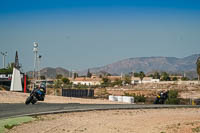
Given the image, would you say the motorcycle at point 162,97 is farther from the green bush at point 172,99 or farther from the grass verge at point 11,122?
the grass verge at point 11,122

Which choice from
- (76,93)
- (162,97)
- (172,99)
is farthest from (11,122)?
(76,93)

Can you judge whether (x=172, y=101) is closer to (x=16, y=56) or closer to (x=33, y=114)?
(x=16, y=56)

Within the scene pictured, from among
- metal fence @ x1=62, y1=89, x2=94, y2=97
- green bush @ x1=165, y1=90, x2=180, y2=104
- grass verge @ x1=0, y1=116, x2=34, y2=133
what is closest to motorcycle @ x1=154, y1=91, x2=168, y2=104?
green bush @ x1=165, y1=90, x2=180, y2=104

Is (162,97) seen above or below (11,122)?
above

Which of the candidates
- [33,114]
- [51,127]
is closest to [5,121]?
[51,127]

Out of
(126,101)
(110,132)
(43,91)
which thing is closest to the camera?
(110,132)

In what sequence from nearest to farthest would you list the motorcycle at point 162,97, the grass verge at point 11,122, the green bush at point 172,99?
the grass verge at point 11,122 → the motorcycle at point 162,97 → the green bush at point 172,99

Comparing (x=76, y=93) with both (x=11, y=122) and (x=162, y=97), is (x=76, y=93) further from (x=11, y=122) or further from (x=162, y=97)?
(x=11, y=122)

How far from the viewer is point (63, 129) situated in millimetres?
16594

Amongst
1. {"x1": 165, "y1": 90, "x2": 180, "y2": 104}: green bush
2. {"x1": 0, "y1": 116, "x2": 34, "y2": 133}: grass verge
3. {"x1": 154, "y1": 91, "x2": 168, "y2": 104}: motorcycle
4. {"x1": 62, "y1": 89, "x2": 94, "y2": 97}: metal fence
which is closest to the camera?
{"x1": 0, "y1": 116, "x2": 34, "y2": 133}: grass verge

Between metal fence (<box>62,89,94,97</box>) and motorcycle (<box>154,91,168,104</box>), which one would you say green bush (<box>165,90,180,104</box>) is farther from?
metal fence (<box>62,89,94,97</box>)

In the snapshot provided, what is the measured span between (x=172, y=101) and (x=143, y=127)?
97.2 feet

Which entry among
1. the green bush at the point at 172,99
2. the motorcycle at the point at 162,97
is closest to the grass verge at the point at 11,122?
the motorcycle at the point at 162,97

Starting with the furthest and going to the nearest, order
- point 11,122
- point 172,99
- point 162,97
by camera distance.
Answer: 1. point 172,99
2. point 162,97
3. point 11,122
